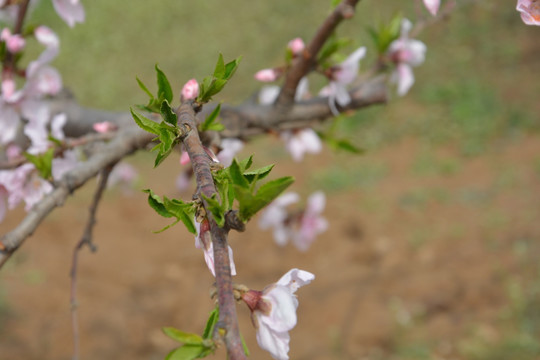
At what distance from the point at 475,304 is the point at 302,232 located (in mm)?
1159

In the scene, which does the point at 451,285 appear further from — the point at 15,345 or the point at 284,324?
the point at 284,324

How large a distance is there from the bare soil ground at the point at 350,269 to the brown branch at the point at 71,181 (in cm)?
182

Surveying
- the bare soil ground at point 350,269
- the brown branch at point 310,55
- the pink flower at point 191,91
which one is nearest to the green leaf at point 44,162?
the pink flower at point 191,91

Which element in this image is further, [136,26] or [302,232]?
[136,26]

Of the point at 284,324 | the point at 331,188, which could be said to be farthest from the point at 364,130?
the point at 284,324

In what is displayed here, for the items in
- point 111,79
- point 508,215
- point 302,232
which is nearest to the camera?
point 302,232

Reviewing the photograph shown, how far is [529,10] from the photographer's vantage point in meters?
0.50

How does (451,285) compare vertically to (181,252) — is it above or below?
below

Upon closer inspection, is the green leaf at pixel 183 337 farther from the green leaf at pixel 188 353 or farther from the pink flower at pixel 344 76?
the pink flower at pixel 344 76

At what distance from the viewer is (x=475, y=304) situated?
2.52 metres

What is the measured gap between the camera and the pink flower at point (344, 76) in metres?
0.95

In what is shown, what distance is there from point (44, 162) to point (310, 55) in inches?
17.7

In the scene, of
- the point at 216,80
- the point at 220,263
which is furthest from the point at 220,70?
the point at 220,263

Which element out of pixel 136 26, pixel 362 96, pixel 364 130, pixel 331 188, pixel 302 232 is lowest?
pixel 362 96
